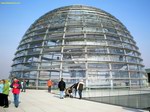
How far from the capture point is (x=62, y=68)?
2966 centimetres

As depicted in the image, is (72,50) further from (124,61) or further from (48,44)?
(124,61)

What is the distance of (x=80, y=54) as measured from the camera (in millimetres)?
30656

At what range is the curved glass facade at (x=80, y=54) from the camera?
29.8 m

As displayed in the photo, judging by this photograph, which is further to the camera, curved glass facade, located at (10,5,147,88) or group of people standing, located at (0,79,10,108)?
curved glass facade, located at (10,5,147,88)

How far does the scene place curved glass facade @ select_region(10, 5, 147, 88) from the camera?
97.6 ft

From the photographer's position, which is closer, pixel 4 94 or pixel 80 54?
pixel 4 94

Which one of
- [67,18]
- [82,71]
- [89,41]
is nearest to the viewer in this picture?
[82,71]

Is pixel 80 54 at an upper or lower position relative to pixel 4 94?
upper

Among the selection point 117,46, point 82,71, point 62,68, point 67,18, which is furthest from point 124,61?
point 67,18

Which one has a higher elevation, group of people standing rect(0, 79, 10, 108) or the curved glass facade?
the curved glass facade

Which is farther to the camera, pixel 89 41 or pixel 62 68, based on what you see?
pixel 89 41

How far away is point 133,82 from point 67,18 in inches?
587

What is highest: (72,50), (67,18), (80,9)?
(80,9)

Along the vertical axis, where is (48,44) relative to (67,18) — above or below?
below
